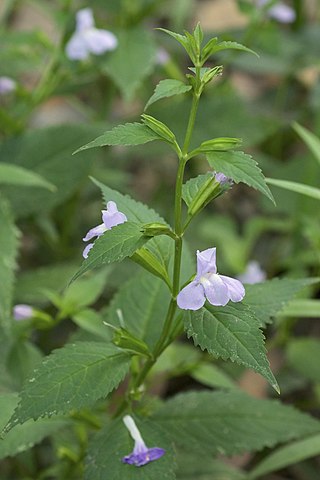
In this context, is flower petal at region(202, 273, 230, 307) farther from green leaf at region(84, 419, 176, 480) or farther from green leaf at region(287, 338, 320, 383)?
green leaf at region(287, 338, 320, 383)

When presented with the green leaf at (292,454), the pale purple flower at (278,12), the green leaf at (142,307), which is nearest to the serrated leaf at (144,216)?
the green leaf at (142,307)

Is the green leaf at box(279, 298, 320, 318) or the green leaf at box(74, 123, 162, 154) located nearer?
the green leaf at box(74, 123, 162, 154)

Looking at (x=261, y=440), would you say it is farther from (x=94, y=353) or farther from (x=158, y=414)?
(x=94, y=353)

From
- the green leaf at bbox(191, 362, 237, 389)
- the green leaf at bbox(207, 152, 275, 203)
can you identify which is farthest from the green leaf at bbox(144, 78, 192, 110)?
the green leaf at bbox(191, 362, 237, 389)

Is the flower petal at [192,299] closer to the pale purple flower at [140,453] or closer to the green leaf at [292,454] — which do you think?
the pale purple flower at [140,453]

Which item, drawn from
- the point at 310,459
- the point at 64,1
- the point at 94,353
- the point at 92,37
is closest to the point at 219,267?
the point at 310,459

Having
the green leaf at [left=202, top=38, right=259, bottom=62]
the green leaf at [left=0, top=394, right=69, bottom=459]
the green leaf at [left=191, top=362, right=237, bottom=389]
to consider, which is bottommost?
the green leaf at [left=191, top=362, right=237, bottom=389]
